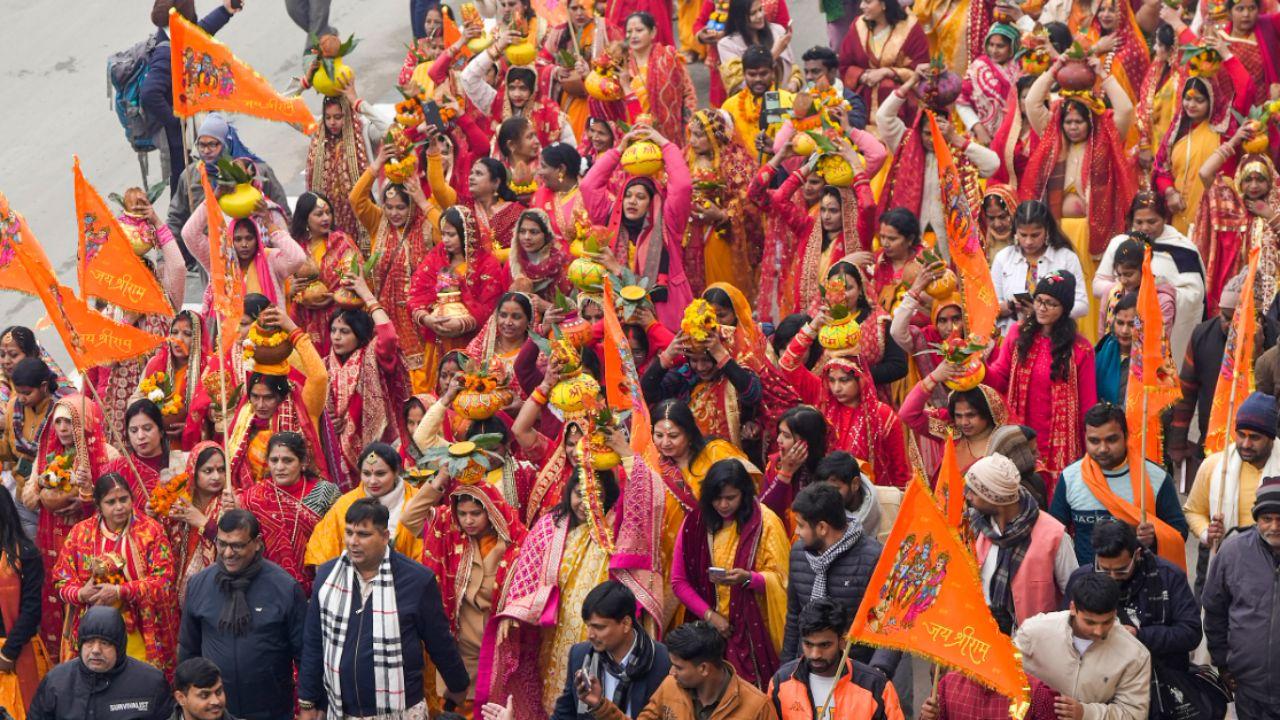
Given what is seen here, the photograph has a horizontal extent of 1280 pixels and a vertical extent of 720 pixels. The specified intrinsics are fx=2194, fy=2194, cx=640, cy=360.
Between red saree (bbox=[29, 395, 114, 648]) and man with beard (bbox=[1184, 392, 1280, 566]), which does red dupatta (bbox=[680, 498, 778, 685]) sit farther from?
red saree (bbox=[29, 395, 114, 648])

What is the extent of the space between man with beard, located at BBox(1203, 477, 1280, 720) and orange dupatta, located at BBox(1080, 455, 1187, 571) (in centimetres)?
36

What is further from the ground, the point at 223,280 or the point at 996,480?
the point at 223,280

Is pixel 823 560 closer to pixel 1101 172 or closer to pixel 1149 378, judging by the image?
pixel 1149 378

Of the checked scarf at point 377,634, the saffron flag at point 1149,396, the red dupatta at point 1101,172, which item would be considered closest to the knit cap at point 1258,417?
the saffron flag at point 1149,396

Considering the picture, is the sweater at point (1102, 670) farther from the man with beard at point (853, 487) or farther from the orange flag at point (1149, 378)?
the orange flag at point (1149, 378)

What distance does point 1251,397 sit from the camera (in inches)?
350

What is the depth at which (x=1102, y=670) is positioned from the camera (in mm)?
7789

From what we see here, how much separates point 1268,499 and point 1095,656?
90cm

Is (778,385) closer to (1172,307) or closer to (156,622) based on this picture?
(1172,307)

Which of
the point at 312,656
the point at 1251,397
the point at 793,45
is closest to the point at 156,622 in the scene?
the point at 312,656

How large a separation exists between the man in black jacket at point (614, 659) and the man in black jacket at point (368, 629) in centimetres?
83

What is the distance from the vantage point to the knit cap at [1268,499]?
26.3ft

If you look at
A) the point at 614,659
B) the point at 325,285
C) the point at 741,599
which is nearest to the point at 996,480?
the point at 741,599

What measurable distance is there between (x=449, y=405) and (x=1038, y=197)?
148 inches
